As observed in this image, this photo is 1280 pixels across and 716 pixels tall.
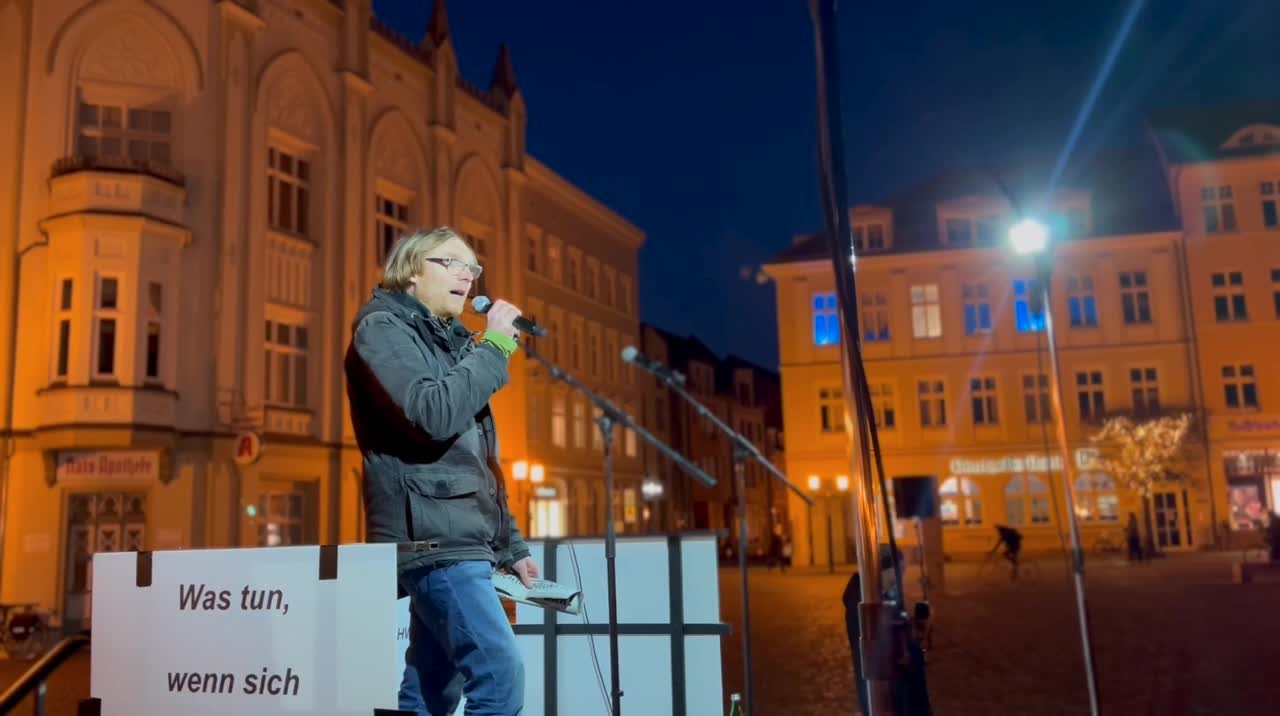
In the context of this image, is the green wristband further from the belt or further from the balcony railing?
the balcony railing

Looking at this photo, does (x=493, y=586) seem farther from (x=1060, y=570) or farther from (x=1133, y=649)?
(x=1060, y=570)

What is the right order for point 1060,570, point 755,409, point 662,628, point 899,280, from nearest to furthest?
point 662,628 < point 1060,570 < point 899,280 < point 755,409

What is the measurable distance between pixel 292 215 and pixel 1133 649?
19.6 meters

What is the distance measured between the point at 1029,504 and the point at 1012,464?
155cm

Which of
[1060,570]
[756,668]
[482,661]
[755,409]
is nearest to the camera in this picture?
[482,661]

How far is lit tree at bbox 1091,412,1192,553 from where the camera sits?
1452 inches

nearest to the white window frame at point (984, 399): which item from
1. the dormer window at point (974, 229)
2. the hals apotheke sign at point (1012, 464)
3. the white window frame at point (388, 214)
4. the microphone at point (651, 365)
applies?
the hals apotheke sign at point (1012, 464)

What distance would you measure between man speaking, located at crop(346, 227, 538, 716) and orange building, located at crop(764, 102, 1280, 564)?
3521 cm

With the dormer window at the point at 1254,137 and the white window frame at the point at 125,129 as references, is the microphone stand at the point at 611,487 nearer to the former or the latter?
the white window frame at the point at 125,129

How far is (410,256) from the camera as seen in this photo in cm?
363

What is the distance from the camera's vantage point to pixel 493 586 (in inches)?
134

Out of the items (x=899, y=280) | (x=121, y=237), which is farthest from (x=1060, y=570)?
(x=121, y=237)

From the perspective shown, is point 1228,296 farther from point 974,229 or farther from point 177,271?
point 177,271

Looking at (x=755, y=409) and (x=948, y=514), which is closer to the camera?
(x=948, y=514)
